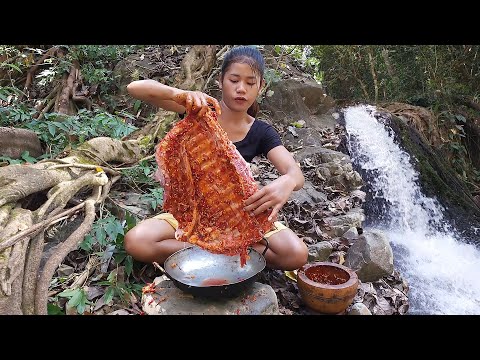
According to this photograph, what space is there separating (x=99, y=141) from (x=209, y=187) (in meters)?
1.79

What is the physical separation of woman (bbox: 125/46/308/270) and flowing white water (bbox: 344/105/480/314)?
156 cm

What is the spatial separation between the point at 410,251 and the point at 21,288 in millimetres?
4084

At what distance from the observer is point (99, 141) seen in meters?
3.28

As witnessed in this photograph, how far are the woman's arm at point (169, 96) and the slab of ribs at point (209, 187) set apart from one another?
0.27 ft

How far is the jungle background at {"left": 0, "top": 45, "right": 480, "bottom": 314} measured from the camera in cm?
205

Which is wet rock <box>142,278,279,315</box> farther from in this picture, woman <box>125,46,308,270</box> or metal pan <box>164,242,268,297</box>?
woman <box>125,46,308,270</box>

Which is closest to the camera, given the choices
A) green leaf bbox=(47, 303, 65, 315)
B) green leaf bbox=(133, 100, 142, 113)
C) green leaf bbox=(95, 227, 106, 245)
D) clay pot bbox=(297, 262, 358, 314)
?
green leaf bbox=(47, 303, 65, 315)

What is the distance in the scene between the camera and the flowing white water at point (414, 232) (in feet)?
11.8

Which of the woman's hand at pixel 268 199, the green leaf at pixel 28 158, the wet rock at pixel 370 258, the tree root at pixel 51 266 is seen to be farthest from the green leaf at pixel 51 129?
the wet rock at pixel 370 258

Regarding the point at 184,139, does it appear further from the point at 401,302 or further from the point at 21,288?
the point at 401,302

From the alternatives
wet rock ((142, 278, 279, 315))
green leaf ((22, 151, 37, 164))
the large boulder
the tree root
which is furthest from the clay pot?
the large boulder

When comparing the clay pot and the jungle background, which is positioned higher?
the jungle background

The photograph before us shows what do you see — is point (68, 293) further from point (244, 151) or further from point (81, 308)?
point (244, 151)

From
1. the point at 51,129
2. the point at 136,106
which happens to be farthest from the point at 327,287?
the point at 136,106
